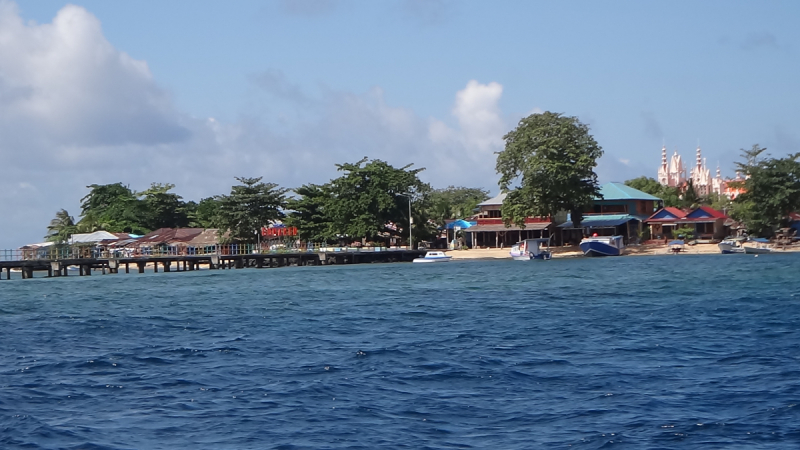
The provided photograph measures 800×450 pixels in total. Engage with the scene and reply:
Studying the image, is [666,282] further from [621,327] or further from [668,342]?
[668,342]

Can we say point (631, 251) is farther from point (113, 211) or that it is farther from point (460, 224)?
point (113, 211)

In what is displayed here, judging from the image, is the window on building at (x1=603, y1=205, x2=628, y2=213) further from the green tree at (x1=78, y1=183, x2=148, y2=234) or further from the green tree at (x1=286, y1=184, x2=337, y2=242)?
the green tree at (x1=78, y1=183, x2=148, y2=234)

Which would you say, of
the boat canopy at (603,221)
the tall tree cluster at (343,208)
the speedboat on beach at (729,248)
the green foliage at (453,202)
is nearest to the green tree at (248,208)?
the tall tree cluster at (343,208)

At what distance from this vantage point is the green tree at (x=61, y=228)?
91706 mm

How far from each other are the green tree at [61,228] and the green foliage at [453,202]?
37702 millimetres

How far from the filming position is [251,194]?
237ft

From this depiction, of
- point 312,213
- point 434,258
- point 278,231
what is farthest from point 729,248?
point 278,231

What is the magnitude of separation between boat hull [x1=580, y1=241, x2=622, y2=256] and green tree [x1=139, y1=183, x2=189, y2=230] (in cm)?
5395

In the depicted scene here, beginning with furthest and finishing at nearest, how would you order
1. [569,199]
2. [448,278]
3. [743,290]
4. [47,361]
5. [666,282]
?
1. [569,199]
2. [448,278]
3. [666,282]
4. [743,290]
5. [47,361]

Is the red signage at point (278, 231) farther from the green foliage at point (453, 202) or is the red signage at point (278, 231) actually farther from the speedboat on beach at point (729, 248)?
the speedboat on beach at point (729, 248)

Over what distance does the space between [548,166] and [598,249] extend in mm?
7350

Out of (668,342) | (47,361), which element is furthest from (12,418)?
(668,342)

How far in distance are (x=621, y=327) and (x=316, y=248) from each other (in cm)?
5318

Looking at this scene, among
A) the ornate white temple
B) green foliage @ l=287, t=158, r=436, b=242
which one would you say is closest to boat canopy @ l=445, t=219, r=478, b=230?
green foliage @ l=287, t=158, r=436, b=242
